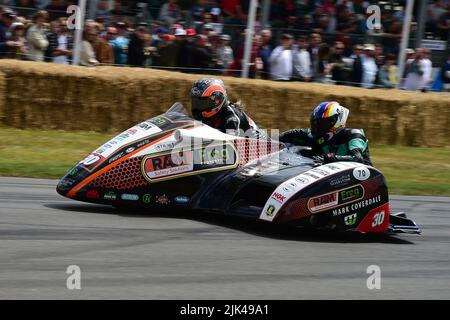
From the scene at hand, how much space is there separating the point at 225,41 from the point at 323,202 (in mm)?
7998

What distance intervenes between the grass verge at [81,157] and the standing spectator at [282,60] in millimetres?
2080

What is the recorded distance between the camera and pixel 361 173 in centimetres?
791

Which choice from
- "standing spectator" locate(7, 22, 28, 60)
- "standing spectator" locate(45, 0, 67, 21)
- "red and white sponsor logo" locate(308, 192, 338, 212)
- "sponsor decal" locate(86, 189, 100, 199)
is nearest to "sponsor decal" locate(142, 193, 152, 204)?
"sponsor decal" locate(86, 189, 100, 199)

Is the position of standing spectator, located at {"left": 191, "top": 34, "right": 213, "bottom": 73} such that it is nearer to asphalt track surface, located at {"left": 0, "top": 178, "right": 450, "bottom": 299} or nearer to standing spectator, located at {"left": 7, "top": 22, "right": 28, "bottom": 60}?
standing spectator, located at {"left": 7, "top": 22, "right": 28, "bottom": 60}

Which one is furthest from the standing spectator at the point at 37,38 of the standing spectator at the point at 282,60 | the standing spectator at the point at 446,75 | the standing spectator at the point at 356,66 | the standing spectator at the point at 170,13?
the standing spectator at the point at 446,75

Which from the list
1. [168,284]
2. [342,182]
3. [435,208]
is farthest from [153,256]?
[435,208]

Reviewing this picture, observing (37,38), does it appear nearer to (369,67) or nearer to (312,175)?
(369,67)

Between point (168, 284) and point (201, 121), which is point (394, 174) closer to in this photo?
point (201, 121)

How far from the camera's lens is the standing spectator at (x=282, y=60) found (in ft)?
49.7

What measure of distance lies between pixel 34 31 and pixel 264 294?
970 centimetres

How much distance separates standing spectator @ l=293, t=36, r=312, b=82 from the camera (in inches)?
602

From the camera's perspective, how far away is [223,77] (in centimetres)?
1502

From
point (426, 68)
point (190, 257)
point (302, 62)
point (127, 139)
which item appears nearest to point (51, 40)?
point (302, 62)

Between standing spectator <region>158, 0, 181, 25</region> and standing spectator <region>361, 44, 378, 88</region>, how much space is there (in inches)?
138
